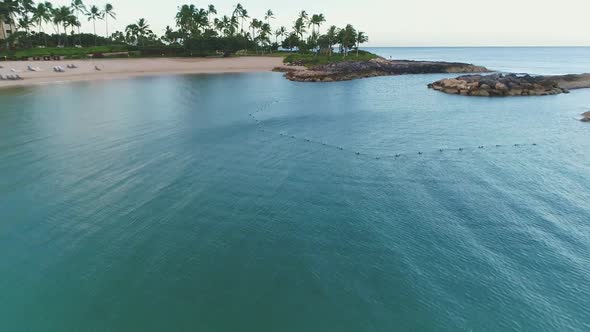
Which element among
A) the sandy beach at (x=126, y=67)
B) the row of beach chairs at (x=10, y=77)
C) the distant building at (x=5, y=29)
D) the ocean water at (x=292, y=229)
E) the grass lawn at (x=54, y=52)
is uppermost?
the distant building at (x=5, y=29)

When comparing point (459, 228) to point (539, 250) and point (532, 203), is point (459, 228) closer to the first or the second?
point (539, 250)

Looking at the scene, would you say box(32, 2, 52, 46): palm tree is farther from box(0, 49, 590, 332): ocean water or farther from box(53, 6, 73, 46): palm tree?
box(0, 49, 590, 332): ocean water

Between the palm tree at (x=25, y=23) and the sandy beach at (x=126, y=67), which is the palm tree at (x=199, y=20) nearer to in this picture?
the sandy beach at (x=126, y=67)

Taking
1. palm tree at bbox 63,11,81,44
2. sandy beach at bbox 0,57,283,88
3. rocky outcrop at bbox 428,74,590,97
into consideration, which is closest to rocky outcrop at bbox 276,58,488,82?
sandy beach at bbox 0,57,283,88

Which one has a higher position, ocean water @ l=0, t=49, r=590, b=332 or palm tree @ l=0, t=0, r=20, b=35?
palm tree @ l=0, t=0, r=20, b=35

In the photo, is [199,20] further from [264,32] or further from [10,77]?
[10,77]

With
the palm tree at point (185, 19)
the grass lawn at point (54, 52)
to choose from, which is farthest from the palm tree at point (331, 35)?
the grass lawn at point (54, 52)
